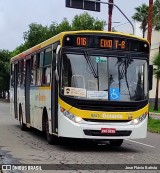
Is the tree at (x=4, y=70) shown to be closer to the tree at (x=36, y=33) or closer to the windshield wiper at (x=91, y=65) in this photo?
the tree at (x=36, y=33)

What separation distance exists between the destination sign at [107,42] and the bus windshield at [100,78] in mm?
331

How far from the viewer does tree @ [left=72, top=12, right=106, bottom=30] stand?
5066cm

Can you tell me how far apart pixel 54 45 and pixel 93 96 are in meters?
2.26

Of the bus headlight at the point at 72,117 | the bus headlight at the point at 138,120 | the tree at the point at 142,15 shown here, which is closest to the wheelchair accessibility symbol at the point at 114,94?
the bus headlight at the point at 138,120

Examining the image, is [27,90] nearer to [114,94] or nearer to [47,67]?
[47,67]

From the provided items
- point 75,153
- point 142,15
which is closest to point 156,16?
point 142,15

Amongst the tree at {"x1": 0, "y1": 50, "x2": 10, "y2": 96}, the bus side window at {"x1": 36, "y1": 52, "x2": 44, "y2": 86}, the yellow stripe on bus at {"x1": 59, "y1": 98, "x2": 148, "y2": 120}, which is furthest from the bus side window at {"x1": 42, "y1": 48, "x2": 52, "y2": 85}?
the tree at {"x1": 0, "y1": 50, "x2": 10, "y2": 96}

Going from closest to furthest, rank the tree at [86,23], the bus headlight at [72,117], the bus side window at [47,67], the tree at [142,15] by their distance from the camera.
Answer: the bus headlight at [72,117] → the bus side window at [47,67] → the tree at [86,23] → the tree at [142,15]

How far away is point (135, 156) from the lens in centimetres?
1247

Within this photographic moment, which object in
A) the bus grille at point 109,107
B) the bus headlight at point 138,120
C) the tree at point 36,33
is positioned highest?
the tree at point 36,33

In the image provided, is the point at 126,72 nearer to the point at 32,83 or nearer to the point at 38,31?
the point at 32,83

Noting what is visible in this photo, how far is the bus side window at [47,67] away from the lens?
1442cm

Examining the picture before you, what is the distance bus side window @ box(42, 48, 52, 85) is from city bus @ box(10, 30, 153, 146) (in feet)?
1.20

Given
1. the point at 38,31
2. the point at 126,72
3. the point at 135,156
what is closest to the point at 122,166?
the point at 135,156
